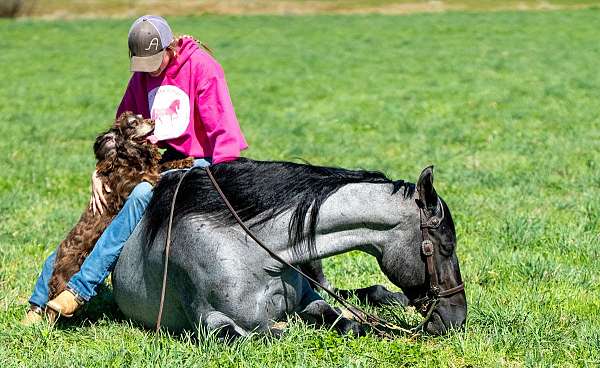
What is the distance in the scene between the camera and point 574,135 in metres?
13.5

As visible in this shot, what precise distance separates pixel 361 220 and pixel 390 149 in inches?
339

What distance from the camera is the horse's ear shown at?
4.46 meters

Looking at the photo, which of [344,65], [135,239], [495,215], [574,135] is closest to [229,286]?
[135,239]

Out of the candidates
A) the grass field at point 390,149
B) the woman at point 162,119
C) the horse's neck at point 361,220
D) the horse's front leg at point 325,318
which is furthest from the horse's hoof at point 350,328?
the woman at point 162,119

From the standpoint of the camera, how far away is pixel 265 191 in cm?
475

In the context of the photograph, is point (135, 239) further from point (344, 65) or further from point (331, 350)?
point (344, 65)

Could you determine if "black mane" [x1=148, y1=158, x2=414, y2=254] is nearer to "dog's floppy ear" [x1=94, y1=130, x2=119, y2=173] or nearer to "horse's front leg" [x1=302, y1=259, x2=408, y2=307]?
"dog's floppy ear" [x1=94, y1=130, x2=119, y2=173]

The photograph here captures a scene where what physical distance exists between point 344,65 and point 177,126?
61.9ft

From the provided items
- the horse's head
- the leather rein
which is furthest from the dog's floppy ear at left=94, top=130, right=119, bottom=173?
the horse's head

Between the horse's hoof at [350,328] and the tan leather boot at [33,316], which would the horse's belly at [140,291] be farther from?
the horse's hoof at [350,328]

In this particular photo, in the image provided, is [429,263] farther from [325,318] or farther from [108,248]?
[108,248]

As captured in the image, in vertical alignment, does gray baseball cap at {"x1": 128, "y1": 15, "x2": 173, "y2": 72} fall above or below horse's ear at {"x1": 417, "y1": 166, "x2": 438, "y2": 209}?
above

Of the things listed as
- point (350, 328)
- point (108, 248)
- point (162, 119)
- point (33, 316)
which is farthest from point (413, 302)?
point (33, 316)

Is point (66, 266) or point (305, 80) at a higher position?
point (66, 266)
